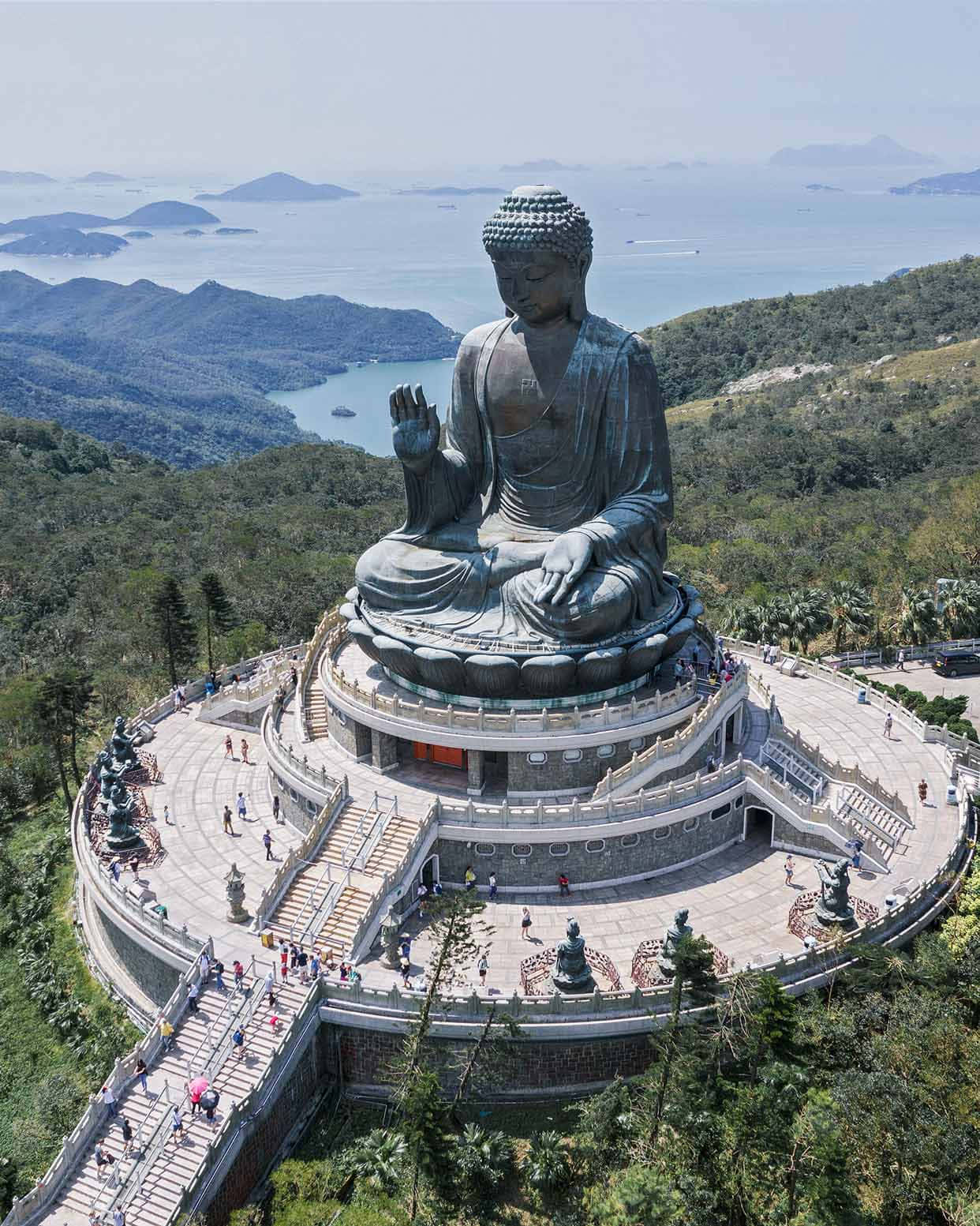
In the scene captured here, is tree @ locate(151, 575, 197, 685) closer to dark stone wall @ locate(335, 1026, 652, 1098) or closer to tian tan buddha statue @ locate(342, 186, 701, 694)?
tian tan buddha statue @ locate(342, 186, 701, 694)

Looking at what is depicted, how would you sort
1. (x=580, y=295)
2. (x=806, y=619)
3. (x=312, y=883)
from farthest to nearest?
(x=806, y=619) < (x=580, y=295) < (x=312, y=883)

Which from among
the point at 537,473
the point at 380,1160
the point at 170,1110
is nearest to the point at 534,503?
the point at 537,473

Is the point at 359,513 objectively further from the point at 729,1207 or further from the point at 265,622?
the point at 729,1207

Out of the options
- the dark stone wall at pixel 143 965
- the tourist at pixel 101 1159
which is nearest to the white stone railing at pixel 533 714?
the dark stone wall at pixel 143 965

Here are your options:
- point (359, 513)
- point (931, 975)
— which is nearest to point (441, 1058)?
point (931, 975)

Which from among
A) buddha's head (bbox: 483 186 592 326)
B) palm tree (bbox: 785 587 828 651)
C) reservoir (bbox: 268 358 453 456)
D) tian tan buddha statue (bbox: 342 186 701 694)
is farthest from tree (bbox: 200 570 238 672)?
reservoir (bbox: 268 358 453 456)

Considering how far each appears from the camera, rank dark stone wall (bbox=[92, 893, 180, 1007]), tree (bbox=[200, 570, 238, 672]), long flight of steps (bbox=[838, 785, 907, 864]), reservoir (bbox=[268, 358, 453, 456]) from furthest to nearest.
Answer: reservoir (bbox=[268, 358, 453, 456]), tree (bbox=[200, 570, 238, 672]), long flight of steps (bbox=[838, 785, 907, 864]), dark stone wall (bbox=[92, 893, 180, 1007])

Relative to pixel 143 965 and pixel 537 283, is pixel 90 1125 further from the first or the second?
pixel 537 283
